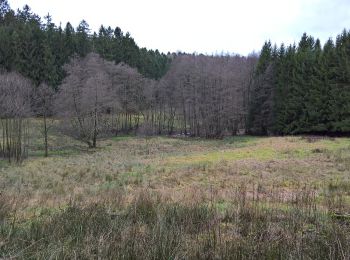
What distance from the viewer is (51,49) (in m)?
83.4

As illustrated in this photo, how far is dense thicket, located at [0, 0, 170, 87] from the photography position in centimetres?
7988

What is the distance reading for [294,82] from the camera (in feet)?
194

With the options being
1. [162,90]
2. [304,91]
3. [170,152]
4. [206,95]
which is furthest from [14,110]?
[162,90]

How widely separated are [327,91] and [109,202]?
5209 centimetres

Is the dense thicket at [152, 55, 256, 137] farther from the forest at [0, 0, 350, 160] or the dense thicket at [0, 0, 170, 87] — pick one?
the dense thicket at [0, 0, 170, 87]

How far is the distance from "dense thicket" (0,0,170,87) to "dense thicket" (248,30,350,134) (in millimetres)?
35970

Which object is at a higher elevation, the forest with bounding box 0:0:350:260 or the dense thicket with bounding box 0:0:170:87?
the dense thicket with bounding box 0:0:170:87

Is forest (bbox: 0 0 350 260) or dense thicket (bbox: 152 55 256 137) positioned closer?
forest (bbox: 0 0 350 260)

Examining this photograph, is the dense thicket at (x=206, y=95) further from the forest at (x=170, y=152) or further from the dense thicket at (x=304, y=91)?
the dense thicket at (x=304, y=91)

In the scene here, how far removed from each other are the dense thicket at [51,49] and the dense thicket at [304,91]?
3597cm

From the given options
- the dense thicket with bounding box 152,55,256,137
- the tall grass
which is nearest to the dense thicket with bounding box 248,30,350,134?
the dense thicket with bounding box 152,55,256,137

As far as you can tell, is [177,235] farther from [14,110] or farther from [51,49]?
[51,49]

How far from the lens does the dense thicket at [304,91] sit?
176ft

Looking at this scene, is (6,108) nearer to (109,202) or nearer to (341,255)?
(109,202)
